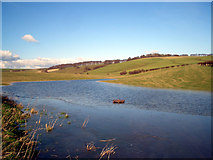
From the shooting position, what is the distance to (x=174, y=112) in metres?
20.0

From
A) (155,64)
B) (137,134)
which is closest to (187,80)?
(137,134)

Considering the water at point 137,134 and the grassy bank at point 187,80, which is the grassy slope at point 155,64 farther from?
the water at point 137,134

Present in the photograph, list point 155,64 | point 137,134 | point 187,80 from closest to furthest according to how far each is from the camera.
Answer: point 137,134 → point 187,80 → point 155,64

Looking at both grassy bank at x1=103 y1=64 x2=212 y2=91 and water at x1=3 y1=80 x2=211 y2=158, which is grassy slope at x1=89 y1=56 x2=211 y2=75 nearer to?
grassy bank at x1=103 y1=64 x2=212 y2=91

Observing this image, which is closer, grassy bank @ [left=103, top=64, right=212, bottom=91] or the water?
the water

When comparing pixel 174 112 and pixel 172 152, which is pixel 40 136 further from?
pixel 174 112

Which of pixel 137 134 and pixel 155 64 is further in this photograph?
pixel 155 64

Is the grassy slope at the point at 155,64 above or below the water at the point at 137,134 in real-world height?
above

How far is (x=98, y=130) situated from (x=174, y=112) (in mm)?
11720

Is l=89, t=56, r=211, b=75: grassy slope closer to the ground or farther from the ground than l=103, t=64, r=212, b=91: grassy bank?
farther from the ground

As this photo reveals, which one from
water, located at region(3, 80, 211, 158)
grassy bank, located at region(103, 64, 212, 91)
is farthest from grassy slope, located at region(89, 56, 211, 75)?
water, located at region(3, 80, 211, 158)

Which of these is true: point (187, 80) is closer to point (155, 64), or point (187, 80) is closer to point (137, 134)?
point (137, 134)

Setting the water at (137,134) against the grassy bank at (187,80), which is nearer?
the water at (137,134)

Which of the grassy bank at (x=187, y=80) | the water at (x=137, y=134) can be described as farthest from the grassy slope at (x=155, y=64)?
the water at (x=137, y=134)
